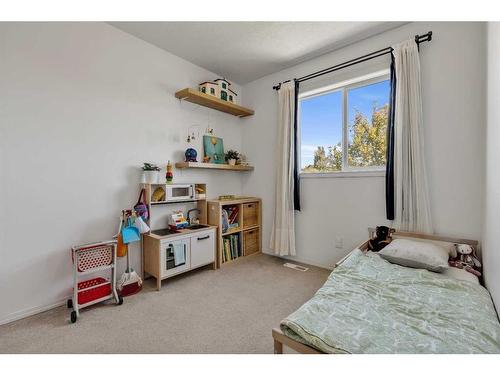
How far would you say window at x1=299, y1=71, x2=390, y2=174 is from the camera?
2.62 meters

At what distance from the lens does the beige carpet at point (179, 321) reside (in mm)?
1547

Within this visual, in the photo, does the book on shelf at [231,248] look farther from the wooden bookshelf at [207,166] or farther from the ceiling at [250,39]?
the ceiling at [250,39]

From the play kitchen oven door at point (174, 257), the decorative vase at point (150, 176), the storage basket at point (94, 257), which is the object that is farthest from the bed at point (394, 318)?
the decorative vase at point (150, 176)

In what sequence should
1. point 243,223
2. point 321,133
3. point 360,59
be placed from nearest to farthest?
point 360,59, point 321,133, point 243,223

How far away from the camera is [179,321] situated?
182 cm

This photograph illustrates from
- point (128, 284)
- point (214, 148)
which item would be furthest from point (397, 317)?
point (214, 148)

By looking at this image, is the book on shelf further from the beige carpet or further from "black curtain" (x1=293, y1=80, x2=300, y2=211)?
"black curtain" (x1=293, y1=80, x2=300, y2=211)

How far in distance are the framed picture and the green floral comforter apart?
7.49 feet

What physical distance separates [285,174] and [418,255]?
172 centimetres

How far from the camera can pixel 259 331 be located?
5.57 ft

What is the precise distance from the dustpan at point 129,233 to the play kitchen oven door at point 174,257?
0.27 meters

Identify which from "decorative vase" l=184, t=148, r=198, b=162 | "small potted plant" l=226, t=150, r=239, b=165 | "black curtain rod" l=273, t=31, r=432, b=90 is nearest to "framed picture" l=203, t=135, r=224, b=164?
"small potted plant" l=226, t=150, r=239, b=165

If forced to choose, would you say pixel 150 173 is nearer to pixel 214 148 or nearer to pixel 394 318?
pixel 214 148
